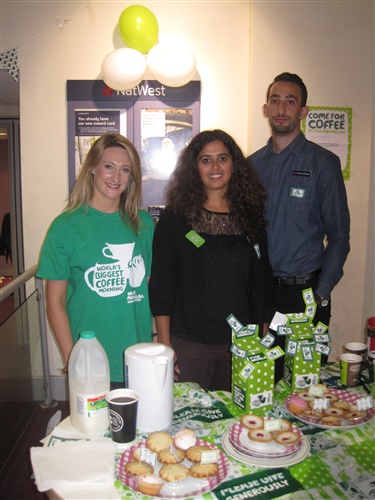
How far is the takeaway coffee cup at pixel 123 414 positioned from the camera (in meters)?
1.10

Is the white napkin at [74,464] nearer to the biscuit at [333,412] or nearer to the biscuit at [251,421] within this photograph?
the biscuit at [251,421]

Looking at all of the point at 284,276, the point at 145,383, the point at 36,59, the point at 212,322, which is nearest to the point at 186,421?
the point at 145,383

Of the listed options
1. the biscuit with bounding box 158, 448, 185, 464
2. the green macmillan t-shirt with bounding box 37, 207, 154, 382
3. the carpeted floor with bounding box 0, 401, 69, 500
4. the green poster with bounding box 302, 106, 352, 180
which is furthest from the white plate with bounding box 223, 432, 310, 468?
the green poster with bounding box 302, 106, 352, 180

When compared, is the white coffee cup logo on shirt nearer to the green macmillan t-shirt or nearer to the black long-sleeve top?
the green macmillan t-shirt

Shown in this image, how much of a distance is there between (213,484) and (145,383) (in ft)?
0.99

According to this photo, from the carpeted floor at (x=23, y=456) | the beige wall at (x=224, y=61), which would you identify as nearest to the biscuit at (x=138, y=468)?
the carpeted floor at (x=23, y=456)

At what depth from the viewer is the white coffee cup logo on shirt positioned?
158 centimetres

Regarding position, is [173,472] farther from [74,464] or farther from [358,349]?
[358,349]

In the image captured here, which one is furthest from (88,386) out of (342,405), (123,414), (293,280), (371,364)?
(293,280)

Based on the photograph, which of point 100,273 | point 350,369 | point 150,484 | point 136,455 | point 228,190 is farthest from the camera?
point 228,190

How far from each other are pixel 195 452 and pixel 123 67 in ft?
7.22

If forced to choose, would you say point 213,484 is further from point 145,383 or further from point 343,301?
point 343,301

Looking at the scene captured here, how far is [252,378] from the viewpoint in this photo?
1287 mm

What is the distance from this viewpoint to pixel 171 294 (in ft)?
5.64
